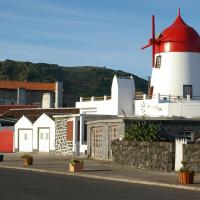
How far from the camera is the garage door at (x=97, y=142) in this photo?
45.5 metres

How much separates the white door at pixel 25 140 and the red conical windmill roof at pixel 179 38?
15.1m

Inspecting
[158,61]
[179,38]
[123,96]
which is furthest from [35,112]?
[179,38]

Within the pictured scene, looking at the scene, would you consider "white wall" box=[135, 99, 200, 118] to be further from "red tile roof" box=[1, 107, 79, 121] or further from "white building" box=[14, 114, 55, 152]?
"red tile roof" box=[1, 107, 79, 121]

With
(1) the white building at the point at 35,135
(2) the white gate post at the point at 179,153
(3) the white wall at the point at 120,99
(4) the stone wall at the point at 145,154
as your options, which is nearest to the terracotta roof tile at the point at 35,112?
(1) the white building at the point at 35,135

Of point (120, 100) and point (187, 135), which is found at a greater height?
point (120, 100)

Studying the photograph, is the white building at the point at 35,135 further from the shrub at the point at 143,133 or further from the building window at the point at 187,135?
the shrub at the point at 143,133

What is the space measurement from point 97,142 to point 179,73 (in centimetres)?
1552

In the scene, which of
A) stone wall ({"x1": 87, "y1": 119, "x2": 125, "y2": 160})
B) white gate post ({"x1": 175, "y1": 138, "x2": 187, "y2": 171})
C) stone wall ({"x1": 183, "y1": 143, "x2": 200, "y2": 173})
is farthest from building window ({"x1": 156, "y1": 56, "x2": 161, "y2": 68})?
stone wall ({"x1": 183, "y1": 143, "x2": 200, "y2": 173})

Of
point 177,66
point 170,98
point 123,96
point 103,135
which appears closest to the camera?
point 103,135

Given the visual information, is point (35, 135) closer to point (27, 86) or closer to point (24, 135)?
point (24, 135)

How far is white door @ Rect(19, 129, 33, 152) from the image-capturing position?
199 ft

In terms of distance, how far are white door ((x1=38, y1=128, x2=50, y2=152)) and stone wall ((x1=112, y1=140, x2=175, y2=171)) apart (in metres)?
18.9

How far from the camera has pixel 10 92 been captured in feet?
395

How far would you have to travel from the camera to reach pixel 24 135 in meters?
61.8
